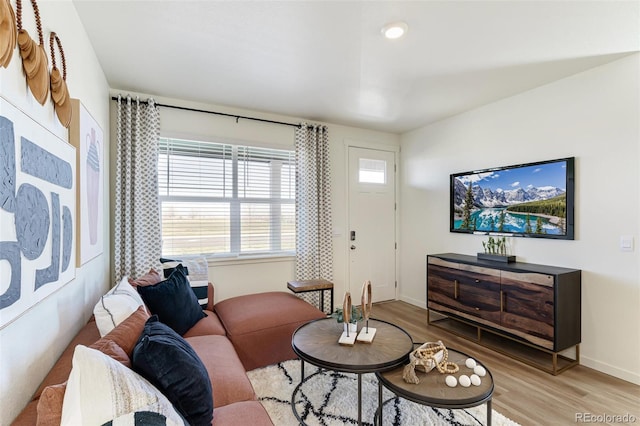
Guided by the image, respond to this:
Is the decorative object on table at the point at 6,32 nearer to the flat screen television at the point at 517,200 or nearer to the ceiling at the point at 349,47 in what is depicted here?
the ceiling at the point at 349,47

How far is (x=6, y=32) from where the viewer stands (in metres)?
0.92

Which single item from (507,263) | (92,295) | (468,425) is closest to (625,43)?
(507,263)

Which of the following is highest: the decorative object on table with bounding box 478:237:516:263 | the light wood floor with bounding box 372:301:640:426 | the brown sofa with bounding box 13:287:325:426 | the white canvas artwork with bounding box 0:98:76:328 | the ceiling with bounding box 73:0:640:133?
the ceiling with bounding box 73:0:640:133

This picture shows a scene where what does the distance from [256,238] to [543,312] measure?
2931 millimetres

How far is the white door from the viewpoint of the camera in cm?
434

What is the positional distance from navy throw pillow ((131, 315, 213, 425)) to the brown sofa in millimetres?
147

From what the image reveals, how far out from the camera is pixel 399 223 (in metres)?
4.71

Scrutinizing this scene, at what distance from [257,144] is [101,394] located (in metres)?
3.15

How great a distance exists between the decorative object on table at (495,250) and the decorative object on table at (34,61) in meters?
3.67

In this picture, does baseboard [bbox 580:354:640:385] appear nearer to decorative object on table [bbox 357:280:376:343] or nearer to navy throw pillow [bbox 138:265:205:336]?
decorative object on table [bbox 357:280:376:343]

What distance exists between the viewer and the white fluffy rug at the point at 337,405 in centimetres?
193

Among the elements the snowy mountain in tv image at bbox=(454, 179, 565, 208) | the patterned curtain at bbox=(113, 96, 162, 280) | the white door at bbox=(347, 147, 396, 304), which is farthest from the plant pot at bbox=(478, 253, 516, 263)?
the patterned curtain at bbox=(113, 96, 162, 280)

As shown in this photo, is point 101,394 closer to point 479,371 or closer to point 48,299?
point 48,299

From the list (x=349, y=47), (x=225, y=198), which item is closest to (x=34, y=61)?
(x=349, y=47)
